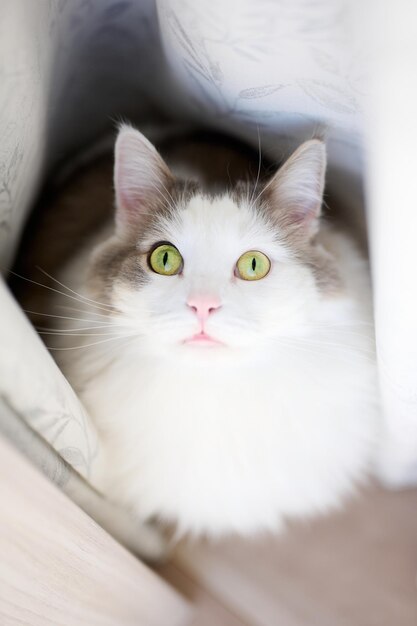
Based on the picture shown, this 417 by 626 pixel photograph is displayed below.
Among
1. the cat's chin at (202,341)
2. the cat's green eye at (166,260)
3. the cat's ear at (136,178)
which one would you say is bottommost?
the cat's chin at (202,341)

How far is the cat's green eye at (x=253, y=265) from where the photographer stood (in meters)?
0.88

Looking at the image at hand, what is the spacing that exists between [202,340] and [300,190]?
0.29 meters

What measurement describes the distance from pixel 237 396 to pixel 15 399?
0.42 meters

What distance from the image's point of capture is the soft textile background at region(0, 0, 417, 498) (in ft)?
2.08

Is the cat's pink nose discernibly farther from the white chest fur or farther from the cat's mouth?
the white chest fur

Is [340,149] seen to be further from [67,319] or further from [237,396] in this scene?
[67,319]

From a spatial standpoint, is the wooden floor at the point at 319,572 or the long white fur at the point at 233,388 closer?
the long white fur at the point at 233,388

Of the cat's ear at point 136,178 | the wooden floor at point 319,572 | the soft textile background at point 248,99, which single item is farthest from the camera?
the wooden floor at point 319,572

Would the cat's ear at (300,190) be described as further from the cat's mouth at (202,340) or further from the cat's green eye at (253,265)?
the cat's mouth at (202,340)

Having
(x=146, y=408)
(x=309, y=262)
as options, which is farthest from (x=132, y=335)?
(x=309, y=262)

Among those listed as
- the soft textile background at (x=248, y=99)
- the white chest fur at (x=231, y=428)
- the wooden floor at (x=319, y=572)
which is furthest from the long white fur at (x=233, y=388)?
the wooden floor at (x=319, y=572)

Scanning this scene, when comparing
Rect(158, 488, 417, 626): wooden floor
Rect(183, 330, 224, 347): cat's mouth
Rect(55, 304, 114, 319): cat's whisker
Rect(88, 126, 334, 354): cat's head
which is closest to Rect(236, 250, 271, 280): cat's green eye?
Rect(88, 126, 334, 354): cat's head

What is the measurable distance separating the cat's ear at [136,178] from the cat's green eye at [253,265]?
182 mm

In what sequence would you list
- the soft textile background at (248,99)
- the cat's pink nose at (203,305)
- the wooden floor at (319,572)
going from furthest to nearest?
the wooden floor at (319,572) < the cat's pink nose at (203,305) < the soft textile background at (248,99)
